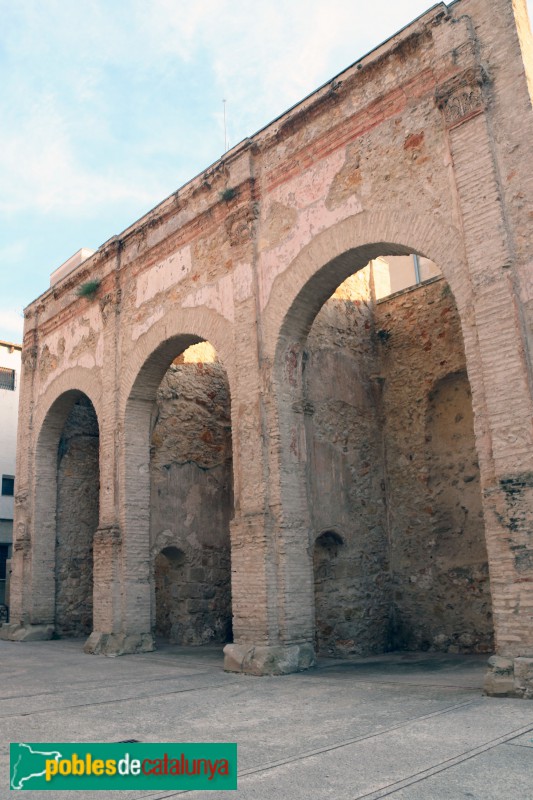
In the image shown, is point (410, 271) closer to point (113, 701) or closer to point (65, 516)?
point (65, 516)

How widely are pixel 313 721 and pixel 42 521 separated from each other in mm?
8813

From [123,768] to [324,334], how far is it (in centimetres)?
710

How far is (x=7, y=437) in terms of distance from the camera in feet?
67.8

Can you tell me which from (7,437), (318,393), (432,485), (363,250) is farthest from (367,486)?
(7,437)

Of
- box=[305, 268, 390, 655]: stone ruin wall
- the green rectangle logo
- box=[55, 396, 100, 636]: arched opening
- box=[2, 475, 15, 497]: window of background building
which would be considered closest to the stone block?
the green rectangle logo

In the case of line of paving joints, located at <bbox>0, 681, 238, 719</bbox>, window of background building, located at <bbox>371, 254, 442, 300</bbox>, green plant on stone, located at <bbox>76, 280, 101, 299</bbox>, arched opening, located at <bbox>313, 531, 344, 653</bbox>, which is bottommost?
line of paving joints, located at <bbox>0, 681, 238, 719</bbox>

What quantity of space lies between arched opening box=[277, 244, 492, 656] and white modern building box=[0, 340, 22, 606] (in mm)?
Answer: 12515

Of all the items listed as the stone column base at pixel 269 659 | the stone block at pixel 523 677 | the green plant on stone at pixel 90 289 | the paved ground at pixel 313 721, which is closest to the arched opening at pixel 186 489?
the green plant on stone at pixel 90 289

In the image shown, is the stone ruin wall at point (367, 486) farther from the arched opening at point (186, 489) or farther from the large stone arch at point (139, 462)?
the large stone arch at point (139, 462)

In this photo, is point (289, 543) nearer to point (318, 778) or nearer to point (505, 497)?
point (505, 497)

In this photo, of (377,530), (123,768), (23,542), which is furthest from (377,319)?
(123,768)

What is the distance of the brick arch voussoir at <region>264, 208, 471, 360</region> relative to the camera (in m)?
6.52

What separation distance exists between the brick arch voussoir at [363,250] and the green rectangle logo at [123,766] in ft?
13.8

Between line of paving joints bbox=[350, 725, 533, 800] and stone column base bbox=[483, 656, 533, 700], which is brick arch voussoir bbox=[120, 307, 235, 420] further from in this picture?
line of paving joints bbox=[350, 725, 533, 800]
